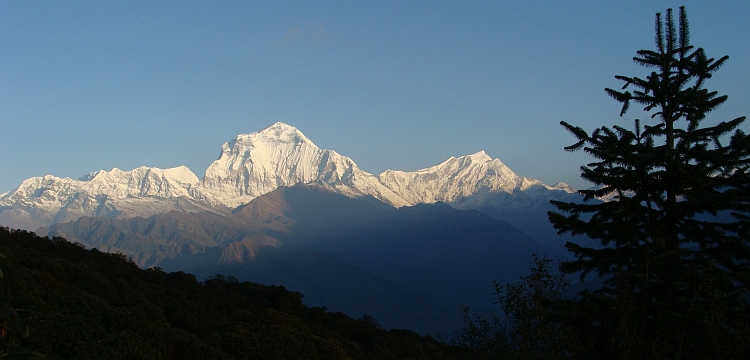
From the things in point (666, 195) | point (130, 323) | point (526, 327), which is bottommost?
point (130, 323)

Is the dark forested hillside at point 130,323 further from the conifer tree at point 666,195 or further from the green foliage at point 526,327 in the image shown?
the conifer tree at point 666,195

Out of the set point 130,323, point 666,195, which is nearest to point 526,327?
point 666,195

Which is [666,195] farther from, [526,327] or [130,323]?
[130,323]

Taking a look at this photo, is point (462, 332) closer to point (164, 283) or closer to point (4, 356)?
point (4, 356)

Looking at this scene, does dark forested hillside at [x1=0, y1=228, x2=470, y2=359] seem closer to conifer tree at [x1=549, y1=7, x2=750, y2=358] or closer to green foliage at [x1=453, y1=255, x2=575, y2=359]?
green foliage at [x1=453, y1=255, x2=575, y2=359]

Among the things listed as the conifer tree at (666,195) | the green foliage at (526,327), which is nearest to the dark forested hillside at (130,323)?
the green foliage at (526,327)

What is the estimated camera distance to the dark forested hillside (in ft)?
49.7

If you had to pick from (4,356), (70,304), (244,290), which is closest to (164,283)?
(244,290)

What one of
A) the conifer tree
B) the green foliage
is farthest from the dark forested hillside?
the conifer tree

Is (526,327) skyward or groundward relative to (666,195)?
groundward

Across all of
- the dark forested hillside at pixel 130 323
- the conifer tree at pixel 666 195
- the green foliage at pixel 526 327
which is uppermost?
the conifer tree at pixel 666 195

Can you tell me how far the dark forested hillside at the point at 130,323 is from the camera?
15.1 m

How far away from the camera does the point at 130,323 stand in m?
18.4

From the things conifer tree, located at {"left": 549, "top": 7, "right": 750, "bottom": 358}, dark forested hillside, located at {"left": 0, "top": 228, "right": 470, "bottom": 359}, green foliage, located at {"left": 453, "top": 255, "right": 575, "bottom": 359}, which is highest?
conifer tree, located at {"left": 549, "top": 7, "right": 750, "bottom": 358}
